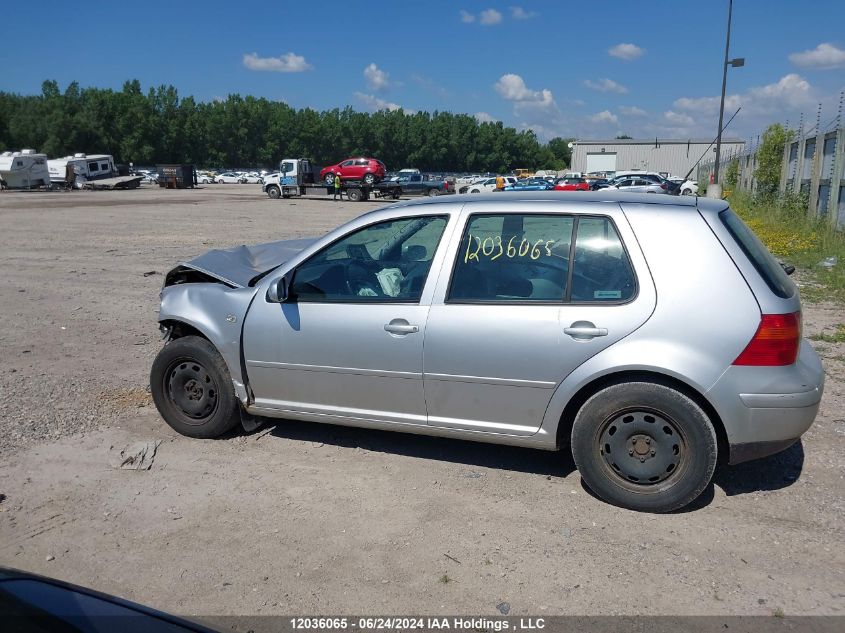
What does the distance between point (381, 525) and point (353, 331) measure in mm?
1239

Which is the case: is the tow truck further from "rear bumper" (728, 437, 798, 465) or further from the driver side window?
"rear bumper" (728, 437, 798, 465)

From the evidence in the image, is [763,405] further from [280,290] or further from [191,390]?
[191,390]

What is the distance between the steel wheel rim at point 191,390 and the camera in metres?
5.15

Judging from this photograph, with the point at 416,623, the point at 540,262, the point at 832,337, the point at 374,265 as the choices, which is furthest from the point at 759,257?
the point at 832,337

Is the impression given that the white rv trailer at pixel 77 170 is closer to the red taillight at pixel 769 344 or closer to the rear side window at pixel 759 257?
the rear side window at pixel 759 257

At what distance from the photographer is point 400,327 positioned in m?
4.39

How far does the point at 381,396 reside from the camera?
455 cm

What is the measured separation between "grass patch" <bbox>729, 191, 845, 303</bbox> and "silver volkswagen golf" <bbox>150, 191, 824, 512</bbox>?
713cm

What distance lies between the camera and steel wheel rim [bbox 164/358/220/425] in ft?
16.9

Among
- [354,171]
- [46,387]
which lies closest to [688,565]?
[46,387]

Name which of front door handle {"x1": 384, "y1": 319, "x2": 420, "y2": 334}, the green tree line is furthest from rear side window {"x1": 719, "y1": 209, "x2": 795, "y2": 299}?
the green tree line

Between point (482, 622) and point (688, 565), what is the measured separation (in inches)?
45.3

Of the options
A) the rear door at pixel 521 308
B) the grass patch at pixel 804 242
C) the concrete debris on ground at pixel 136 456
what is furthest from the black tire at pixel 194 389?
the grass patch at pixel 804 242

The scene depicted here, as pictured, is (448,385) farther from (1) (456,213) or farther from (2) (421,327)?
(1) (456,213)
